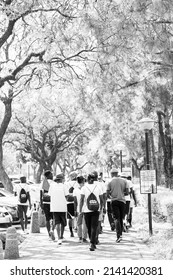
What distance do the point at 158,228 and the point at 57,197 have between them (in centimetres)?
384

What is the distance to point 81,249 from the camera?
460 inches

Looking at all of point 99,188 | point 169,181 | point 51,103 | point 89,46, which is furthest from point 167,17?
point 51,103

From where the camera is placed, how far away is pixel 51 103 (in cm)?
4341

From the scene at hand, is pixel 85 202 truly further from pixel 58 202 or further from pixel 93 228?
pixel 58 202

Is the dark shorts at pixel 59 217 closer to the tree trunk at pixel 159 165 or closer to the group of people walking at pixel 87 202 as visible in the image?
the group of people walking at pixel 87 202

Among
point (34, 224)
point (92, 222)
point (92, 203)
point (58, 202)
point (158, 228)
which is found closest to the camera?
point (92, 203)

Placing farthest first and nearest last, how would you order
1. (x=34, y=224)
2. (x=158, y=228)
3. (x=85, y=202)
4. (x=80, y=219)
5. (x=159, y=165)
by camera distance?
1. (x=159, y=165)
2. (x=34, y=224)
3. (x=158, y=228)
4. (x=80, y=219)
5. (x=85, y=202)

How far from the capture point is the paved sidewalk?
10.6 meters

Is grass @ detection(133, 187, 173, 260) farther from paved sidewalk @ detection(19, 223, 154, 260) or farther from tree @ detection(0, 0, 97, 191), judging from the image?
tree @ detection(0, 0, 97, 191)

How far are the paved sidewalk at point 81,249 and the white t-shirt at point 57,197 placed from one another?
0.89 meters

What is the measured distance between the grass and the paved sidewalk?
0.71ft

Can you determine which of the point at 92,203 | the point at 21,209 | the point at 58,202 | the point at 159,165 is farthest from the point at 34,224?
the point at 159,165
